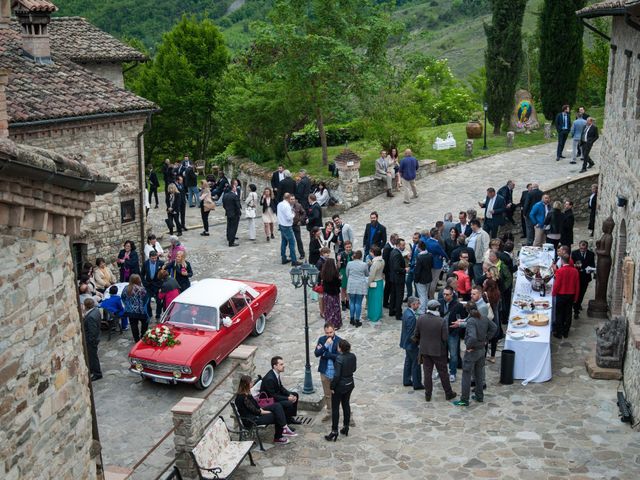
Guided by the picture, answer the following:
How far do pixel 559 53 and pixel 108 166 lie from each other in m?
18.1

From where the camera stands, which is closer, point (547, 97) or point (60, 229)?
point (60, 229)

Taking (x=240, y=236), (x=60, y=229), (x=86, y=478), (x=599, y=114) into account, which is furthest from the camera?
(x=599, y=114)

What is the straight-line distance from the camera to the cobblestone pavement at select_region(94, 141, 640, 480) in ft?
40.9

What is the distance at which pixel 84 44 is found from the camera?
79.6 feet

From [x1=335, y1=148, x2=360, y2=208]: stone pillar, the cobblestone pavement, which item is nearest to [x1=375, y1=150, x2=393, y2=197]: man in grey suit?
[x1=335, y1=148, x2=360, y2=208]: stone pillar

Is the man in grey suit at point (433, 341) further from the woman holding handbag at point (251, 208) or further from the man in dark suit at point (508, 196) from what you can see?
the woman holding handbag at point (251, 208)

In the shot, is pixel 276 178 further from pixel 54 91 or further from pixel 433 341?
pixel 433 341

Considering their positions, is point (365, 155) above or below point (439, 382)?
above

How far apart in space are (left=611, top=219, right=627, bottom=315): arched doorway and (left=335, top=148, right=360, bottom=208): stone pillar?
427 inches

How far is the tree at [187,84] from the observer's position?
4109 centimetres

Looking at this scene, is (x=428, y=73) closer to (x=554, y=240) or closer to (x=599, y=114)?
(x=599, y=114)

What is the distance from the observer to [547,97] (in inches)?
1281

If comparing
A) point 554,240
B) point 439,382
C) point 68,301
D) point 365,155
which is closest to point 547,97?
point 365,155

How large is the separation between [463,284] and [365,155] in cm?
1553
